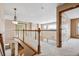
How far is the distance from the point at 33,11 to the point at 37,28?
249mm

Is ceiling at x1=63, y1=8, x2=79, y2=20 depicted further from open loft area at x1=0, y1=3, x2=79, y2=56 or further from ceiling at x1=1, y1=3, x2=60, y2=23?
ceiling at x1=1, y1=3, x2=60, y2=23

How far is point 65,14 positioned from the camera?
1909 millimetres

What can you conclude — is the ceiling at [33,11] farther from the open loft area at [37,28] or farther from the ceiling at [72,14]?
the ceiling at [72,14]

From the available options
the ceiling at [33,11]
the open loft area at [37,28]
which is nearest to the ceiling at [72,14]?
the open loft area at [37,28]

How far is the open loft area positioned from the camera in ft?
6.33

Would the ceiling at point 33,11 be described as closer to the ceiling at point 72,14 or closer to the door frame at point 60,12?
the door frame at point 60,12

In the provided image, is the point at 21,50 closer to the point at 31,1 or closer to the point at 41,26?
the point at 41,26

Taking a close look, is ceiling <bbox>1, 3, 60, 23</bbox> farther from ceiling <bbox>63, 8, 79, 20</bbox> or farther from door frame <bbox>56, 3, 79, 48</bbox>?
ceiling <bbox>63, 8, 79, 20</bbox>

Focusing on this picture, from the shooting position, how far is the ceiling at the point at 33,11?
76.0 inches

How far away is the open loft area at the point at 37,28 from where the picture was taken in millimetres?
1929

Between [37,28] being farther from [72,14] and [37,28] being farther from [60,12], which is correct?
[72,14]

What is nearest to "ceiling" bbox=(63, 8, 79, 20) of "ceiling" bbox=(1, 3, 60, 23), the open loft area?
the open loft area

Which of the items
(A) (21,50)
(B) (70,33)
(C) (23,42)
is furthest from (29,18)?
(B) (70,33)

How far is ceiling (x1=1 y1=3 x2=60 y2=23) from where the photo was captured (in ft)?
6.34
